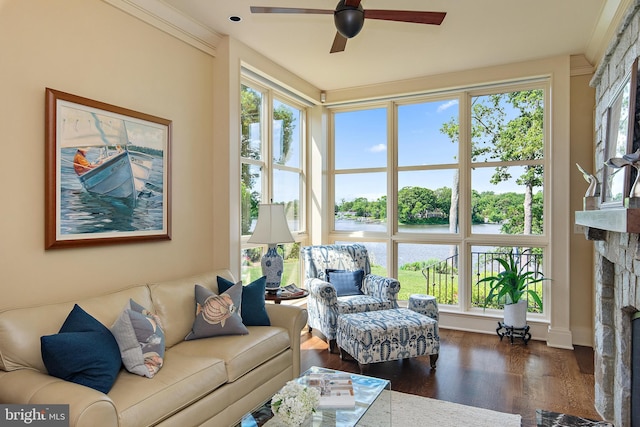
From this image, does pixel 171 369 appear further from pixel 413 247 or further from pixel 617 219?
pixel 413 247

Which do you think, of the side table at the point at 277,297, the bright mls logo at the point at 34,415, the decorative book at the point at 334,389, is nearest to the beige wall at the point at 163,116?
the side table at the point at 277,297

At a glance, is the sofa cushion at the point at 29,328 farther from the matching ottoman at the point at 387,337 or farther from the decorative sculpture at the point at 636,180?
the decorative sculpture at the point at 636,180

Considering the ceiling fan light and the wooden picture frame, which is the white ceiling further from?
the wooden picture frame

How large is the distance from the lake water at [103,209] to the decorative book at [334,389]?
168cm

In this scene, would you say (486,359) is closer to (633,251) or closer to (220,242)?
(633,251)

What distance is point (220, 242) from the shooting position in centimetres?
357

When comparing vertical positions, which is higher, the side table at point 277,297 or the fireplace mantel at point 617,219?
the fireplace mantel at point 617,219

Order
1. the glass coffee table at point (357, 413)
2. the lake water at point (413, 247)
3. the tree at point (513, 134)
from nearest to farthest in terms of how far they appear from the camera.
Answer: the glass coffee table at point (357, 413), the tree at point (513, 134), the lake water at point (413, 247)

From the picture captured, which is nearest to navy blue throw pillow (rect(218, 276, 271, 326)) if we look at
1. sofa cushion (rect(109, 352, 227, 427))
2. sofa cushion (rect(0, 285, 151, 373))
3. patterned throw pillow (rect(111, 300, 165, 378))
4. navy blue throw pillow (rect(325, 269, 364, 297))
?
sofa cushion (rect(109, 352, 227, 427))

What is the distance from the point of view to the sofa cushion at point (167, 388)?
1.81m

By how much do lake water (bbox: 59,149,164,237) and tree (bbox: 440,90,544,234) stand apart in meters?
3.37

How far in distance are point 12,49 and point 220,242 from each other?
6.55ft

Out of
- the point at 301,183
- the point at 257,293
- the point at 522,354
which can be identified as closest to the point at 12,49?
the point at 257,293

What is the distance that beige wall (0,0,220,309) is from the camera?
2.18m
